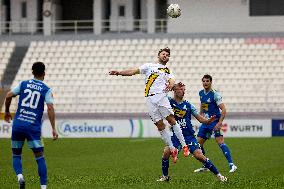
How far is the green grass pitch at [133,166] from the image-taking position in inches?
616

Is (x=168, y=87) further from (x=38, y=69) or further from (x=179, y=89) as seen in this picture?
(x=38, y=69)

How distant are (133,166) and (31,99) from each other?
7.38 m

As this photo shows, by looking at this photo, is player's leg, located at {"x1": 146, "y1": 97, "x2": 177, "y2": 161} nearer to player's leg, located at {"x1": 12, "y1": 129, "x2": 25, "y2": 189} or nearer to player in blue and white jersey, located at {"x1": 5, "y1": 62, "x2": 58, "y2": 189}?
player in blue and white jersey, located at {"x1": 5, "y1": 62, "x2": 58, "y2": 189}

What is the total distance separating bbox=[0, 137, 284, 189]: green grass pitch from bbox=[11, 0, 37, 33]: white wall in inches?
670

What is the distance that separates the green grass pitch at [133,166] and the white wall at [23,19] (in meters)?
17.0

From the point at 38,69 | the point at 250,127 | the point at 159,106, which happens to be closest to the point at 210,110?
the point at 159,106

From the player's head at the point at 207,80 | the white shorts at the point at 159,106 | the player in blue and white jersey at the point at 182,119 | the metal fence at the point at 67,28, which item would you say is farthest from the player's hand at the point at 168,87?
the metal fence at the point at 67,28

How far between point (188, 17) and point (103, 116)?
419 inches

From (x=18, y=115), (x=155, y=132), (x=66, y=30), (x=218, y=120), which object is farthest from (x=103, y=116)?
(x=18, y=115)

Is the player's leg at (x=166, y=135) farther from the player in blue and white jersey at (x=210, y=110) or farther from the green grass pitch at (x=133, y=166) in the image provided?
the player in blue and white jersey at (x=210, y=110)

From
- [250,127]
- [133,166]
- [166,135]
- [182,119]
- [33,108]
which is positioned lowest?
[250,127]

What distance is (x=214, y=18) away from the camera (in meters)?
45.5

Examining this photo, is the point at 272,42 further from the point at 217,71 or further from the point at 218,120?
the point at 218,120

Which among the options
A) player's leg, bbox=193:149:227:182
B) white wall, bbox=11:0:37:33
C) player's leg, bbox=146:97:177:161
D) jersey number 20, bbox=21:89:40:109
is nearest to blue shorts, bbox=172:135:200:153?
player's leg, bbox=193:149:227:182
